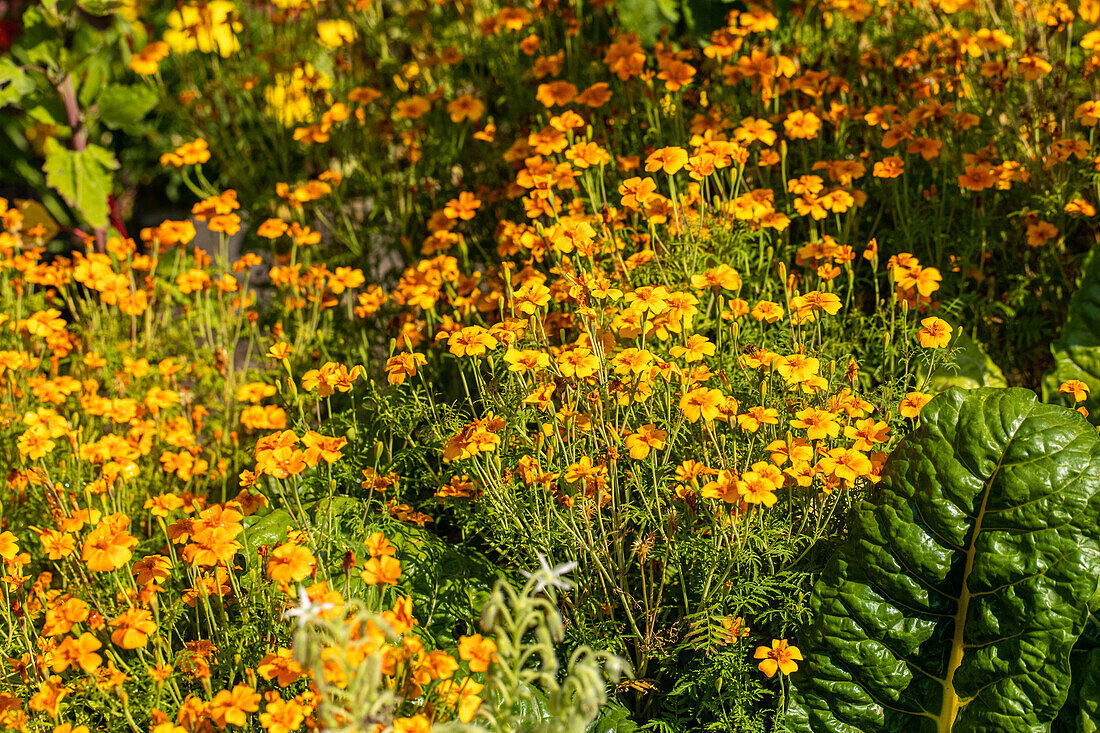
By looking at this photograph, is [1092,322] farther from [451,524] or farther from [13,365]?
[13,365]

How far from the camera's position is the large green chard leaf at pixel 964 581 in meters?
2.05

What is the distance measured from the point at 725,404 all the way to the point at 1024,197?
1.72 meters

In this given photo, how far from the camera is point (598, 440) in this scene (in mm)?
2271

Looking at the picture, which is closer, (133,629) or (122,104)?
(133,629)

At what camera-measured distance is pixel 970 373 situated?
112 inches

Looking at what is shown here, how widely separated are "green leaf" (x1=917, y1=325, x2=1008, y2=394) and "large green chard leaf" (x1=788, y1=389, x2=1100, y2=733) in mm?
687

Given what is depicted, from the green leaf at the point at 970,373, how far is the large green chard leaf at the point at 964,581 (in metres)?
0.69

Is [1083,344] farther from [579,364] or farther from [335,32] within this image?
[335,32]

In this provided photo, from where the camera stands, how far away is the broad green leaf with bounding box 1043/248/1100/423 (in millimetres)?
2717

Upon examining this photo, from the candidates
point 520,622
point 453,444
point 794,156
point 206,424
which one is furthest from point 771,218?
point 206,424

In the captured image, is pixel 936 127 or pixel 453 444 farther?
pixel 936 127

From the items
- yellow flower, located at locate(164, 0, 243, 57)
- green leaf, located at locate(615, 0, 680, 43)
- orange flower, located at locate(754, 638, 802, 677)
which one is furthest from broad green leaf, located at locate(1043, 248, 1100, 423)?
yellow flower, located at locate(164, 0, 243, 57)

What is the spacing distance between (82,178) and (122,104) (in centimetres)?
38

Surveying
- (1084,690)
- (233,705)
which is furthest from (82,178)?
(1084,690)
